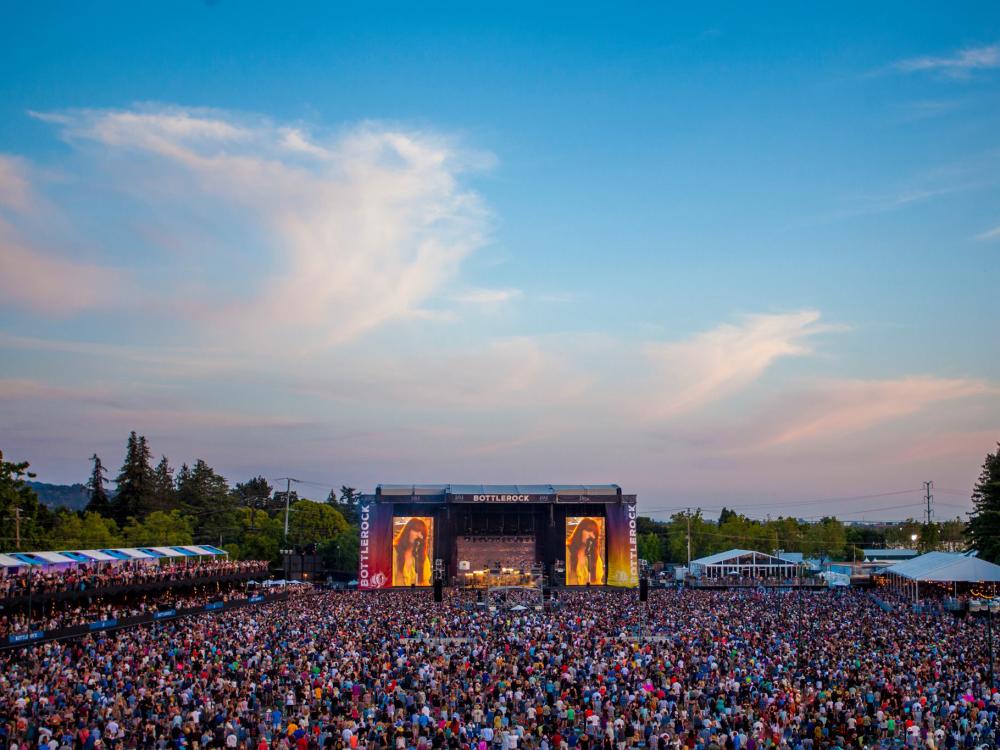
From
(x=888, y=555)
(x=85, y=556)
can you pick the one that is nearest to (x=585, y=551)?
(x=85, y=556)

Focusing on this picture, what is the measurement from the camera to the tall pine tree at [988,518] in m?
63.6

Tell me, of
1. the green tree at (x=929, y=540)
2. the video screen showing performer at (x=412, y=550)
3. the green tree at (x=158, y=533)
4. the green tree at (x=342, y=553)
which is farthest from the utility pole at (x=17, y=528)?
the green tree at (x=929, y=540)

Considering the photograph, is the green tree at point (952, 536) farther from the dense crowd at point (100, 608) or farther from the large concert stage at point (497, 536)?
the dense crowd at point (100, 608)

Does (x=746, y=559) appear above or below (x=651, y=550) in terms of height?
above

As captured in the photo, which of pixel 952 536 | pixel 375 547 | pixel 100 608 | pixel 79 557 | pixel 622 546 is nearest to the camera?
pixel 100 608

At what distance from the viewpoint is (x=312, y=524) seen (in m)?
101

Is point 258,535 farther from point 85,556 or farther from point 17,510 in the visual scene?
point 85,556

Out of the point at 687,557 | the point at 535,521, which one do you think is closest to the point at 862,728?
the point at 535,521

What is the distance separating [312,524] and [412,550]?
1405 inches

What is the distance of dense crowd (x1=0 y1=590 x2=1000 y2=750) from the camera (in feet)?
70.0

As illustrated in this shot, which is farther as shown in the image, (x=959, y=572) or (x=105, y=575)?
(x=959, y=572)

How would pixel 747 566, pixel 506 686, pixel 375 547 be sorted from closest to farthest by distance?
pixel 506 686, pixel 375 547, pixel 747 566

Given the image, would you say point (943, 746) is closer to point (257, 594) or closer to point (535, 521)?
point (257, 594)

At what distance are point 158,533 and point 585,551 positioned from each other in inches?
1475
